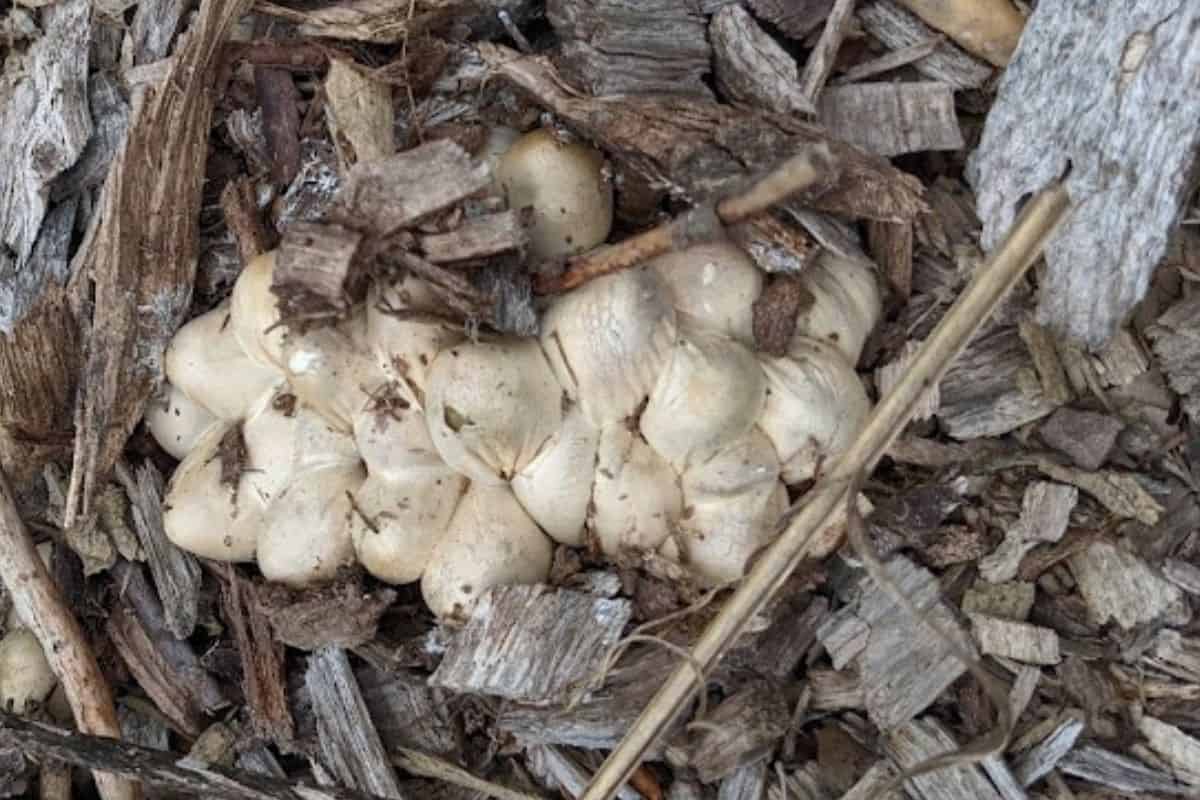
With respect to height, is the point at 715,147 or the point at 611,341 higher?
the point at 715,147

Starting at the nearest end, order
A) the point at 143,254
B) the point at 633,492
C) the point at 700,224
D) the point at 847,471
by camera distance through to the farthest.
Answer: the point at 847,471
the point at 700,224
the point at 633,492
the point at 143,254

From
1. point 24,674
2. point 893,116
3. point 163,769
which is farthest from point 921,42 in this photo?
point 24,674

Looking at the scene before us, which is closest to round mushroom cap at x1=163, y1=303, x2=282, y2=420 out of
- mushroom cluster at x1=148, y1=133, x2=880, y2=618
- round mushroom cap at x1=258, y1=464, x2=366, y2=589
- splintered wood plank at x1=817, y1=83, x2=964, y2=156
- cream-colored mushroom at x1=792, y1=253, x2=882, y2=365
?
mushroom cluster at x1=148, y1=133, x2=880, y2=618

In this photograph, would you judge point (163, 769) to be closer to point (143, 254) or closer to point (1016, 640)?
point (143, 254)

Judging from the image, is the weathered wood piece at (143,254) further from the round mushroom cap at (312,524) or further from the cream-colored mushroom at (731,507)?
the cream-colored mushroom at (731,507)

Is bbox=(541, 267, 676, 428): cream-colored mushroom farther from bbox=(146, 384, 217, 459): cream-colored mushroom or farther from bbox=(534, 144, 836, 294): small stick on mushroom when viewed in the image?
bbox=(146, 384, 217, 459): cream-colored mushroom

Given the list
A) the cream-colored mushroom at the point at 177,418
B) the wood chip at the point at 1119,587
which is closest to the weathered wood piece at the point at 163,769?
the cream-colored mushroom at the point at 177,418

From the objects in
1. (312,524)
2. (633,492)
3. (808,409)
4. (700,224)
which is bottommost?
(312,524)

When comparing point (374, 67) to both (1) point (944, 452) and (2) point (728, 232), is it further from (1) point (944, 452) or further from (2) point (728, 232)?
(1) point (944, 452)
